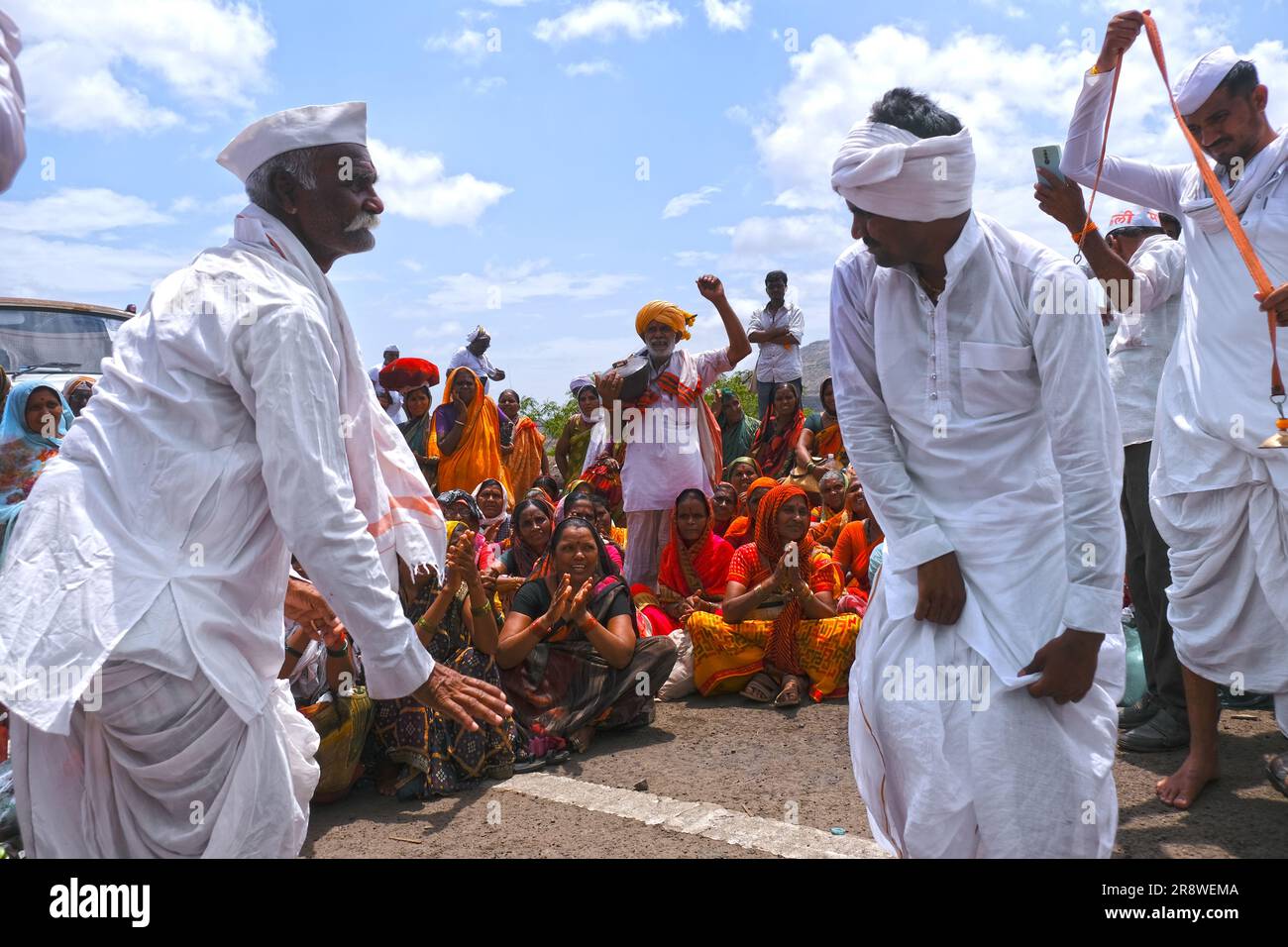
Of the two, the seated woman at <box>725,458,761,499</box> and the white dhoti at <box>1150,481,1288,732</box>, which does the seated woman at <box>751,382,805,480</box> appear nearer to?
the seated woman at <box>725,458,761,499</box>

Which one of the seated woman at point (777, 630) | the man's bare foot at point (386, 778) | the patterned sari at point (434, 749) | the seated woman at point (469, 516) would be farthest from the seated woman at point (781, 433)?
the man's bare foot at point (386, 778)

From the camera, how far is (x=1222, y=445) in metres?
3.83

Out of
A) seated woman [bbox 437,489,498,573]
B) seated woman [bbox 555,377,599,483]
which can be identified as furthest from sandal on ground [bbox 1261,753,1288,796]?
seated woman [bbox 555,377,599,483]

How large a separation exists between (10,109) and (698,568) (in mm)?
5487

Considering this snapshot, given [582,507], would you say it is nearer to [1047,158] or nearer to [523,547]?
[523,547]

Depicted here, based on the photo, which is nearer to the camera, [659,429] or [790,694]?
[790,694]

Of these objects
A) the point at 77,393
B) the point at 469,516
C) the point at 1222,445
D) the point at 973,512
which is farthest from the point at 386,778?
the point at 77,393

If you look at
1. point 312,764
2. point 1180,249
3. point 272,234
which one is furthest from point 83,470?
point 1180,249

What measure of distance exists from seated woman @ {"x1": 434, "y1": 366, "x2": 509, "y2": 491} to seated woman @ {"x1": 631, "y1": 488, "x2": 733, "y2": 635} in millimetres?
3518

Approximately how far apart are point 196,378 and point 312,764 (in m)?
1.04

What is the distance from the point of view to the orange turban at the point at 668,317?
292 inches

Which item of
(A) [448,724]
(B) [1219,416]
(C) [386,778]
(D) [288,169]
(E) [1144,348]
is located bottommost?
(C) [386,778]

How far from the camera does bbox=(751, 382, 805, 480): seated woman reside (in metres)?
10.0

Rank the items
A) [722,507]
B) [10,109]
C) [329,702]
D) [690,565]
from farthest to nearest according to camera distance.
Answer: [722,507] → [690,565] → [329,702] → [10,109]
